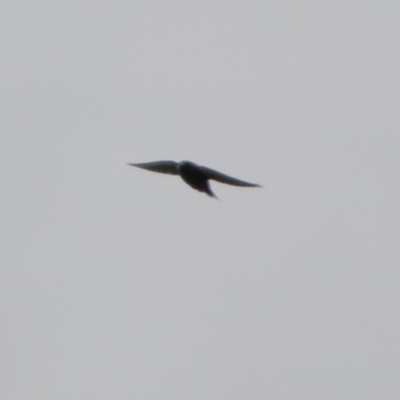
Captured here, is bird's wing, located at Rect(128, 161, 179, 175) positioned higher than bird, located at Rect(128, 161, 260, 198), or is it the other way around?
bird's wing, located at Rect(128, 161, 179, 175)

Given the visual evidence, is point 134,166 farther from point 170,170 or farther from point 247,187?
point 247,187

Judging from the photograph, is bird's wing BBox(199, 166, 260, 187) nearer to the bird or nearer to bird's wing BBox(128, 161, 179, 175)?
the bird

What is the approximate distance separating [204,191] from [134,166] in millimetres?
1864

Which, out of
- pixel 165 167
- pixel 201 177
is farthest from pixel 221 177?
pixel 165 167

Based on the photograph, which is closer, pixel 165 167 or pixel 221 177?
pixel 221 177

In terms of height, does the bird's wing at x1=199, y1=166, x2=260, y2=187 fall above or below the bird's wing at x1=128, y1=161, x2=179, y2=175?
below

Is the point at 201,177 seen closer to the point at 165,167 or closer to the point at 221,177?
the point at 221,177

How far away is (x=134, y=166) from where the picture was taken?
2402cm

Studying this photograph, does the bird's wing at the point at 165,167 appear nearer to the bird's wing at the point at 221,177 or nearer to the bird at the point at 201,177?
the bird at the point at 201,177

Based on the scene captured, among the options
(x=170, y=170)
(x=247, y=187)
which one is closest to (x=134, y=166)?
(x=170, y=170)

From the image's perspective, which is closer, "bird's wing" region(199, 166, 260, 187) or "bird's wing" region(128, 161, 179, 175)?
"bird's wing" region(199, 166, 260, 187)

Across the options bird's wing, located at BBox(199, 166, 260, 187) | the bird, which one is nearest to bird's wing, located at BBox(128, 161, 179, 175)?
the bird

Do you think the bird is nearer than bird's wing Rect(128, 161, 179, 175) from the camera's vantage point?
Yes

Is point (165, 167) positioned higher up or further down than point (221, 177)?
higher up
